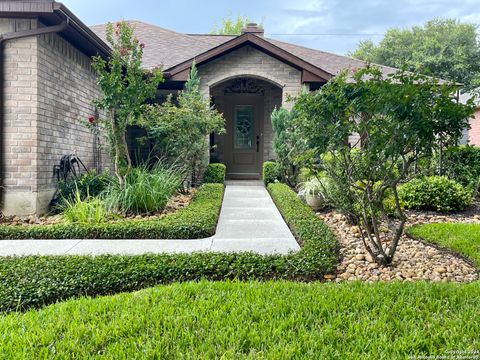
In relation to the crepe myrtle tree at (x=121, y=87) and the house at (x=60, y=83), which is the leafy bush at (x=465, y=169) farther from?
the crepe myrtle tree at (x=121, y=87)

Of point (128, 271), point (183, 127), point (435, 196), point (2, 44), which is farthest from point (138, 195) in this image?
point (435, 196)

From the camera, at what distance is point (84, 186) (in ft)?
20.4

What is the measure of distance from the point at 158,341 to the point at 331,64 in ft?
39.2

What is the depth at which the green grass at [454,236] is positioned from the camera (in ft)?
12.8

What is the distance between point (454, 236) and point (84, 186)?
593 centimetres

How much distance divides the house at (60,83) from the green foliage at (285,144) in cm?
94

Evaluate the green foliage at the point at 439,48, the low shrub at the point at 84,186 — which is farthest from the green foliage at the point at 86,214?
the green foliage at the point at 439,48

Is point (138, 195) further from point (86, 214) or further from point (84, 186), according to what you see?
point (84, 186)

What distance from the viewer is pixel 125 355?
1835mm

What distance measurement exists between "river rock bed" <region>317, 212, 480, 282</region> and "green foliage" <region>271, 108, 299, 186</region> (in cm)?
440

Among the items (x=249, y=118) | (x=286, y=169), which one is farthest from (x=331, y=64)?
(x=286, y=169)

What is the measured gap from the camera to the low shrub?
6031 millimetres

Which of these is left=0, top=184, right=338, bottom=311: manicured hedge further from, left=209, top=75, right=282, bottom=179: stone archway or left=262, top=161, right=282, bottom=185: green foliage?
left=209, top=75, right=282, bottom=179: stone archway

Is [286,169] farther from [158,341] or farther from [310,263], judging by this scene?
[158,341]
